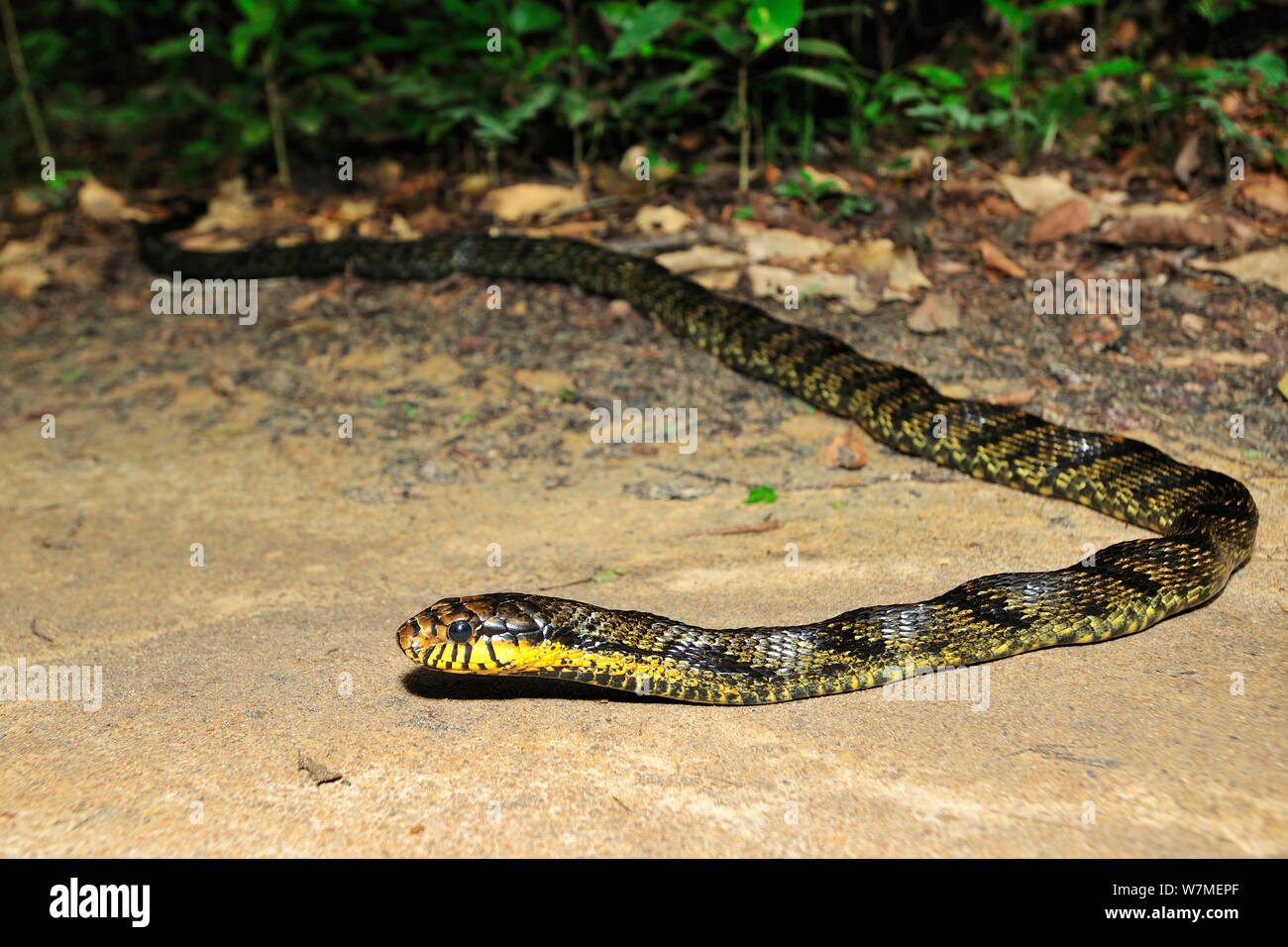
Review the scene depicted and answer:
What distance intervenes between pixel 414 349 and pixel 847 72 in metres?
5.61

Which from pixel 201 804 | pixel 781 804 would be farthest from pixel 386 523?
pixel 781 804

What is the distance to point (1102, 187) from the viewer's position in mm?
9750

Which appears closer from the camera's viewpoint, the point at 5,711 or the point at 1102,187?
the point at 5,711

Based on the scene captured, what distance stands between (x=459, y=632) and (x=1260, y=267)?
296 inches

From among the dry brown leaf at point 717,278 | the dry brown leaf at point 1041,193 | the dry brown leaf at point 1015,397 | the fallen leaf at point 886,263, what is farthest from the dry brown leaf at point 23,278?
the dry brown leaf at point 1041,193

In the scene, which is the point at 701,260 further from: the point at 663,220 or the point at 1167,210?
the point at 1167,210

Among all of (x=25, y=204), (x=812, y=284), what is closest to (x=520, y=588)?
(x=812, y=284)

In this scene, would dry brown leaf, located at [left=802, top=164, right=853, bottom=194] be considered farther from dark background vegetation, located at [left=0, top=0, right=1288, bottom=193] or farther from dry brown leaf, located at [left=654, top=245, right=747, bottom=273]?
dry brown leaf, located at [left=654, top=245, right=747, bottom=273]

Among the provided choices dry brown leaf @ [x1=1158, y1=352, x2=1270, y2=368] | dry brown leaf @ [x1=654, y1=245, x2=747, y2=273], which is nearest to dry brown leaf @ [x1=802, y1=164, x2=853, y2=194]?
dry brown leaf @ [x1=654, y1=245, x2=747, y2=273]

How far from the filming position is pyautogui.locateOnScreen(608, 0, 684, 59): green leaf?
357 inches

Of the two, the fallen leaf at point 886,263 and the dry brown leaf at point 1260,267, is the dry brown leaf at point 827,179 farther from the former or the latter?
the dry brown leaf at point 1260,267

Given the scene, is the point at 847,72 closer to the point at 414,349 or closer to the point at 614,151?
the point at 614,151

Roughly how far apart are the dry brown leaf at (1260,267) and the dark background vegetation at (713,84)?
1247mm

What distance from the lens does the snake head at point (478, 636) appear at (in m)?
4.12
